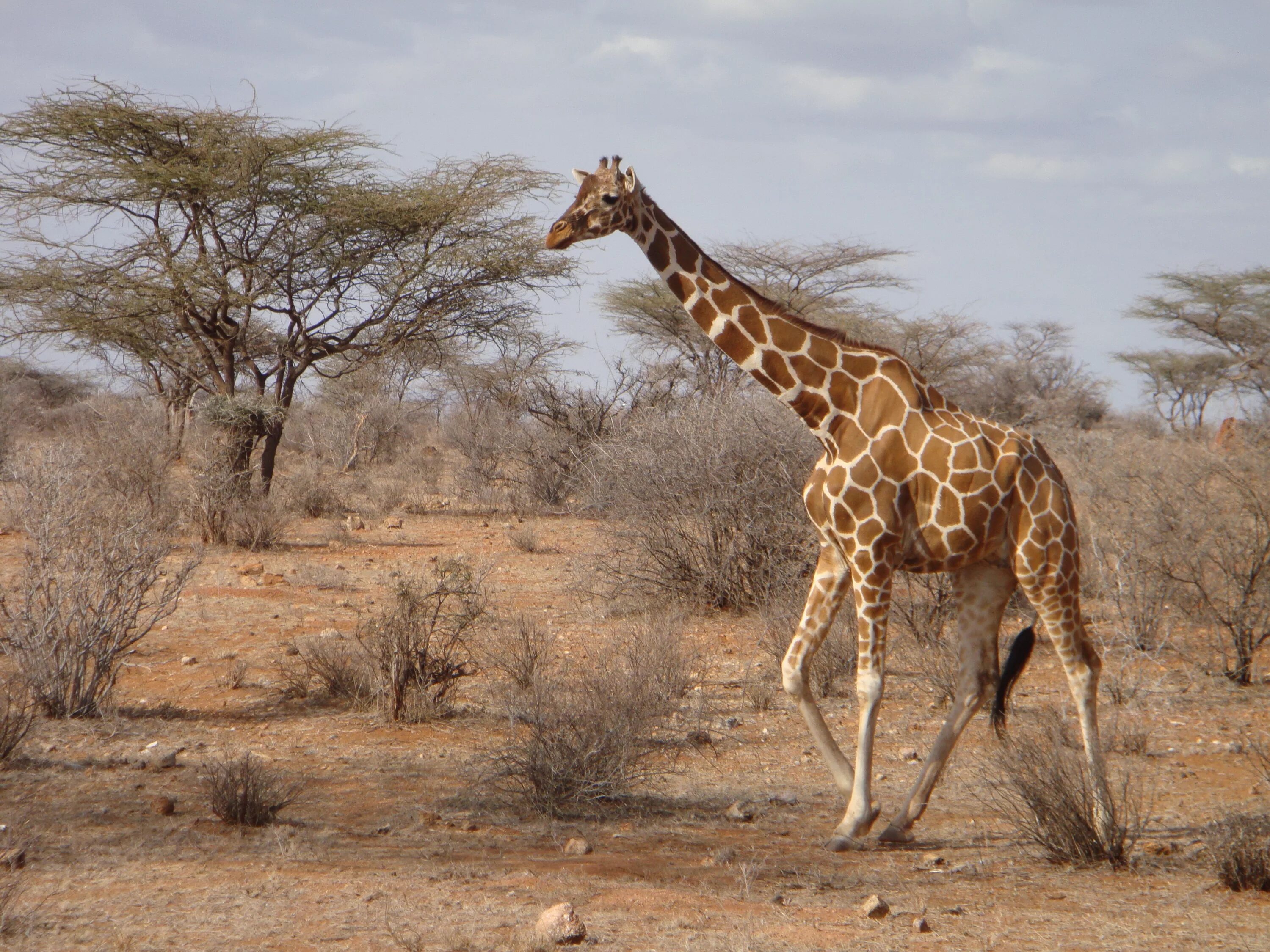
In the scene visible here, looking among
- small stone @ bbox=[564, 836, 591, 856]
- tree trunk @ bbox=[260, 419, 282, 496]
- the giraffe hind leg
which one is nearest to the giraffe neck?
the giraffe hind leg

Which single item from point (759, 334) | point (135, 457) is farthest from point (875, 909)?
point (135, 457)

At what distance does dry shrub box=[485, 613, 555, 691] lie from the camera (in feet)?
23.8

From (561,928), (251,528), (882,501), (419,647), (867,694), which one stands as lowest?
(251,528)

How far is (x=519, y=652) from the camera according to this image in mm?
7527

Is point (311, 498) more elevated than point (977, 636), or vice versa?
point (977, 636)

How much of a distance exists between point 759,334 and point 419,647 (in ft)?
10.2

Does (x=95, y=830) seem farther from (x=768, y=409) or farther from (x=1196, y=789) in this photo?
(x=768, y=409)

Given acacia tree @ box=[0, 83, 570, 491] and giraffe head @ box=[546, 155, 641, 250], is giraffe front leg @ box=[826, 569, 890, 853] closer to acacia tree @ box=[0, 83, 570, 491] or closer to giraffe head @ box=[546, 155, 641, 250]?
giraffe head @ box=[546, 155, 641, 250]

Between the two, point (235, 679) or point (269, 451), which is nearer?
point (235, 679)

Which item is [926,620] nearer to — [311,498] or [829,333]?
[829,333]

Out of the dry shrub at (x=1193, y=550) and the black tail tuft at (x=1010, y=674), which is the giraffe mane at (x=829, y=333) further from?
the dry shrub at (x=1193, y=550)

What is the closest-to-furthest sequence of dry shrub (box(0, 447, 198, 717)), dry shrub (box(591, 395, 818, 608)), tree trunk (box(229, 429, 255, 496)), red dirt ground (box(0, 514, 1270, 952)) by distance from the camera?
red dirt ground (box(0, 514, 1270, 952)), dry shrub (box(0, 447, 198, 717)), dry shrub (box(591, 395, 818, 608)), tree trunk (box(229, 429, 255, 496))

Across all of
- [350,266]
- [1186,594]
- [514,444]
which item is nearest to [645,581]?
[1186,594]

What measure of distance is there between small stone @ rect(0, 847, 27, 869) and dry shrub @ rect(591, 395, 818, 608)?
20.6 feet
